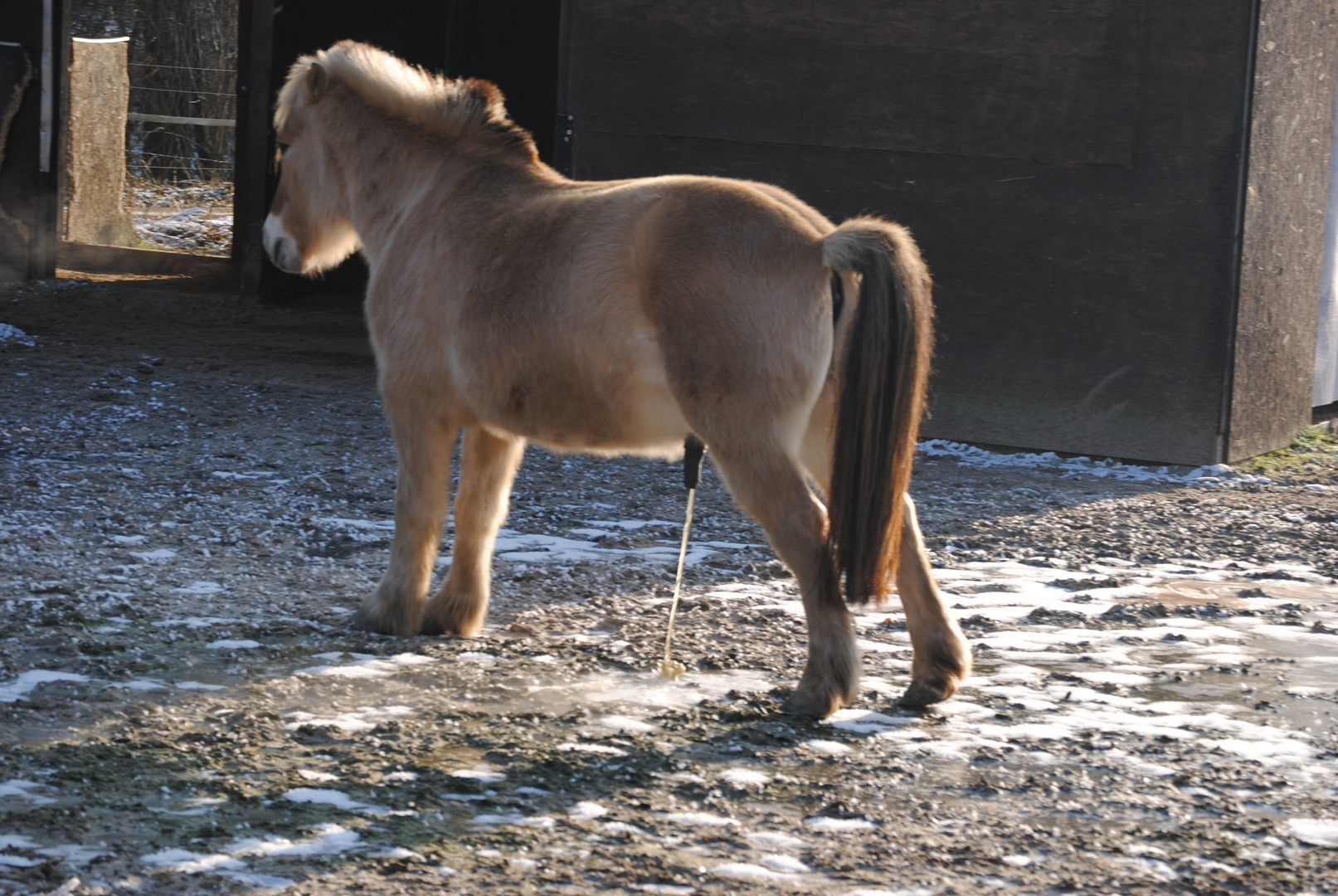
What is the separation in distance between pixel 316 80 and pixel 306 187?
415 mm

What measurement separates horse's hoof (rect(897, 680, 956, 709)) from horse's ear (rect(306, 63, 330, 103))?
3.01 metres

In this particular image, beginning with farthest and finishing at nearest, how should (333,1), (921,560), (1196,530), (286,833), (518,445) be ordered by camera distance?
(333,1) → (1196,530) → (518,445) → (921,560) → (286,833)

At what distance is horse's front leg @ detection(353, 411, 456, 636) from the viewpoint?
15.0ft

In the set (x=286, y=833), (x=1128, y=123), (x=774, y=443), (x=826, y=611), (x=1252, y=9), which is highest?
(x=1252, y=9)

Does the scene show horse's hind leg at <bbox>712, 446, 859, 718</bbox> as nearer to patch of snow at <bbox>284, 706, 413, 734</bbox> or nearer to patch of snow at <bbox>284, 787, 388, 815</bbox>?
patch of snow at <bbox>284, 706, 413, 734</bbox>

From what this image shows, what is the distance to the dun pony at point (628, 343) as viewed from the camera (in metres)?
3.74

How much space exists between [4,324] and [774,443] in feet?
27.8

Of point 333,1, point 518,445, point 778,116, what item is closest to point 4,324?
point 333,1

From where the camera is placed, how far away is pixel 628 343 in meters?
3.94

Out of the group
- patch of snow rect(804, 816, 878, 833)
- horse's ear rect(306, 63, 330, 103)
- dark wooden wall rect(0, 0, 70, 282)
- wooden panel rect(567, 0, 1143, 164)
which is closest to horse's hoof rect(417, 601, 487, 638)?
patch of snow rect(804, 816, 878, 833)

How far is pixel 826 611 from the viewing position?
12.6 ft

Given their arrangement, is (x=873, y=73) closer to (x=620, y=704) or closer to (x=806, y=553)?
(x=806, y=553)

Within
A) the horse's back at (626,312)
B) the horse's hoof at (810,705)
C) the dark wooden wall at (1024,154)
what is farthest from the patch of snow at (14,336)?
the horse's hoof at (810,705)

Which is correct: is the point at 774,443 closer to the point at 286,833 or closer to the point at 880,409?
the point at 880,409
